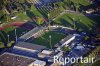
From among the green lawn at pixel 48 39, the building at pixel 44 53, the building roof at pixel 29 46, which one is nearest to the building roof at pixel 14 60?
the building at pixel 44 53

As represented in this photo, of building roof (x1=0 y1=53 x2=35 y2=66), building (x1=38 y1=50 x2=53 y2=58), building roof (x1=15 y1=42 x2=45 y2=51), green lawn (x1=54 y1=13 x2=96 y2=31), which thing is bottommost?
building roof (x1=0 y1=53 x2=35 y2=66)

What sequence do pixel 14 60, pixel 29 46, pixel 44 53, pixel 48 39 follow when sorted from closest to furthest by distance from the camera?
pixel 14 60 < pixel 44 53 < pixel 29 46 < pixel 48 39

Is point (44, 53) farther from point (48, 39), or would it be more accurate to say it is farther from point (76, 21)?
point (76, 21)

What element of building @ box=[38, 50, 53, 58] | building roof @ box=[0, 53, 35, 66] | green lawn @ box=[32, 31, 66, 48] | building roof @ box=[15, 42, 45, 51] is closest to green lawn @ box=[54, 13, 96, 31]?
green lawn @ box=[32, 31, 66, 48]

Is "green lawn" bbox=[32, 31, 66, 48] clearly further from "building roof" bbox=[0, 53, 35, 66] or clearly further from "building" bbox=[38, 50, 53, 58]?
"building roof" bbox=[0, 53, 35, 66]

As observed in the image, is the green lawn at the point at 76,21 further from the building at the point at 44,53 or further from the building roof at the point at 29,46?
the building at the point at 44,53

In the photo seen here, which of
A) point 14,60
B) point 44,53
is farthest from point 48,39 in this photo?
point 14,60
